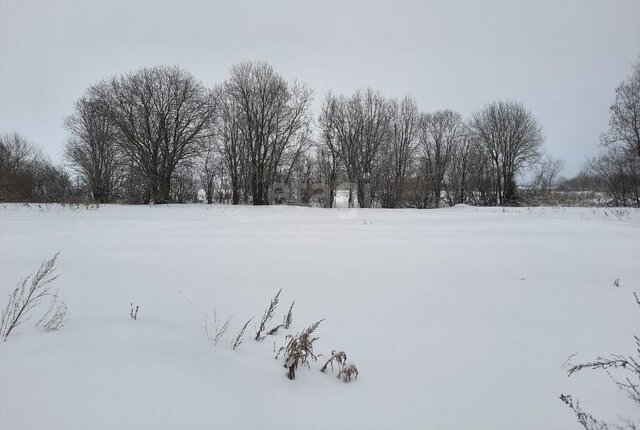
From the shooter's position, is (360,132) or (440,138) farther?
(440,138)

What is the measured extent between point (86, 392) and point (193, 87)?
2840 centimetres

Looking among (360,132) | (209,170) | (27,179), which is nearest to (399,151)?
(360,132)

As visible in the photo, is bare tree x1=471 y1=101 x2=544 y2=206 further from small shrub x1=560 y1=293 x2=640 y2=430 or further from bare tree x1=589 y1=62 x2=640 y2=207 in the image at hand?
small shrub x1=560 y1=293 x2=640 y2=430

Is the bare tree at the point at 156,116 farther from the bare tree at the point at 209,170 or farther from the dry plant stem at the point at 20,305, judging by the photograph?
the dry plant stem at the point at 20,305

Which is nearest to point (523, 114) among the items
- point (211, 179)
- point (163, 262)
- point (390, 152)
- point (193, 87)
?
point (390, 152)

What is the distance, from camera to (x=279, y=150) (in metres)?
27.5

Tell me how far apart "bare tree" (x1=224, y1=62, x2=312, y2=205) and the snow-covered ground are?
74.7 feet

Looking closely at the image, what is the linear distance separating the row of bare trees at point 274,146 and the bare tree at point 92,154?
0.13 m

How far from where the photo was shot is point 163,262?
421cm

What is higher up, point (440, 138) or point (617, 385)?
point (440, 138)

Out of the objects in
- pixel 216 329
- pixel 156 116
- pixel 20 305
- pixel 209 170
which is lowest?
pixel 216 329

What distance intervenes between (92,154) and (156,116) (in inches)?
524

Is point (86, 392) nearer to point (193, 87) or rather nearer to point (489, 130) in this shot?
point (193, 87)

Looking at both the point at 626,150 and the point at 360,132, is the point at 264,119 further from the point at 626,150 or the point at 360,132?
the point at 626,150
